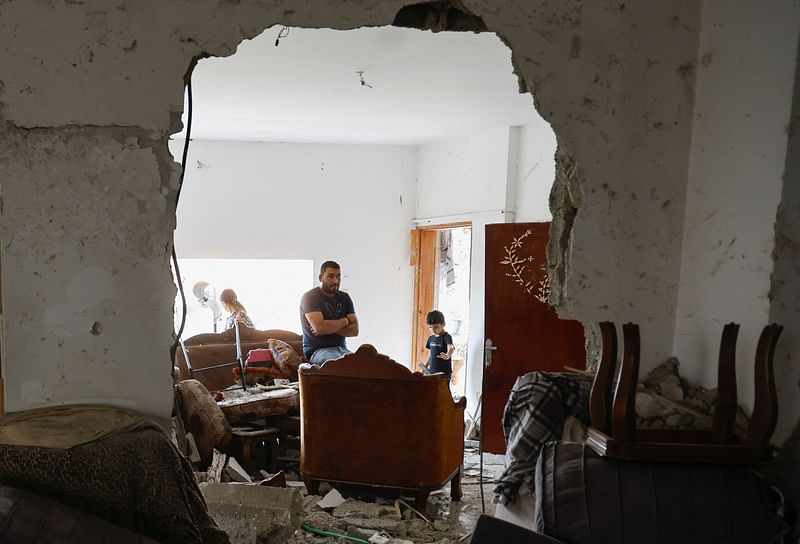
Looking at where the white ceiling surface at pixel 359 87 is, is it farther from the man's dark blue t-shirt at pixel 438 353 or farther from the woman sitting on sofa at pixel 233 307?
the man's dark blue t-shirt at pixel 438 353

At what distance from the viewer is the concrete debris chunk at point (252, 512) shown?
2.59 m

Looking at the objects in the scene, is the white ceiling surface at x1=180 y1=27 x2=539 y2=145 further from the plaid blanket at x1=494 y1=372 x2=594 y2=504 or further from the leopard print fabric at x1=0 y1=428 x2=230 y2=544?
the leopard print fabric at x1=0 y1=428 x2=230 y2=544

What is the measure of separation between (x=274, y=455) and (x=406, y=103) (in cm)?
296

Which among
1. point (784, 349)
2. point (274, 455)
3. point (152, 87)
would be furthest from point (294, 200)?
point (784, 349)

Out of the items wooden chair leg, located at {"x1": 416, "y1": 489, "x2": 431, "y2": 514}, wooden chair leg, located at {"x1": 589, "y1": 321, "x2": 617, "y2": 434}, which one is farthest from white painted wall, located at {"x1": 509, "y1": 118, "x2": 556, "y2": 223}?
wooden chair leg, located at {"x1": 589, "y1": 321, "x2": 617, "y2": 434}

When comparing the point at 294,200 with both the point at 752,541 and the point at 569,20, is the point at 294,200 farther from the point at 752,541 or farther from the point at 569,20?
the point at 752,541

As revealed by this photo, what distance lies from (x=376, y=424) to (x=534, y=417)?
1.49 metres

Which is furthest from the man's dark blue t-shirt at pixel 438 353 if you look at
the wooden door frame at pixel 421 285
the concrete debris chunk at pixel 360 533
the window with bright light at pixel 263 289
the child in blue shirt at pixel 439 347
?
the window with bright light at pixel 263 289

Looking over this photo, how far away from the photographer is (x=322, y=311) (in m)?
5.02

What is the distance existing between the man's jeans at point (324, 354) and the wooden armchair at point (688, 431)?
3.16 meters

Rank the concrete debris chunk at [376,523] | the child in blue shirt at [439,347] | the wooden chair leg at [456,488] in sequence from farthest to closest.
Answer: the child in blue shirt at [439,347], the wooden chair leg at [456,488], the concrete debris chunk at [376,523]

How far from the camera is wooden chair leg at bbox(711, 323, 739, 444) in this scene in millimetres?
1769

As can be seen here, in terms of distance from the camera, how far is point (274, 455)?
13.8 ft

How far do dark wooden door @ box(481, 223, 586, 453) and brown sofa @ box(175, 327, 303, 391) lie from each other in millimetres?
1950
